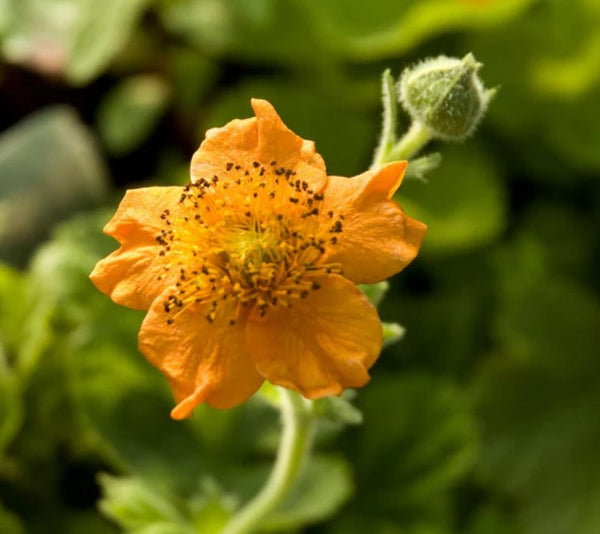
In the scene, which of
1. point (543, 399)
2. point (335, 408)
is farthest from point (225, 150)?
point (543, 399)

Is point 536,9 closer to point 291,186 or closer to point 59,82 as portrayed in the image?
point 59,82

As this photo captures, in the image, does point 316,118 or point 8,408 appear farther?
point 316,118

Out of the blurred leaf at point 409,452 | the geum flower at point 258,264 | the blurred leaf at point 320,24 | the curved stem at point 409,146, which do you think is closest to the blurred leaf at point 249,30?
the blurred leaf at point 320,24

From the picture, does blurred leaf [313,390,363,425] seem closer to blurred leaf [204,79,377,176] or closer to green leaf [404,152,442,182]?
green leaf [404,152,442,182]

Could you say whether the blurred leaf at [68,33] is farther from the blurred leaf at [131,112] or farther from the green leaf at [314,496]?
the green leaf at [314,496]

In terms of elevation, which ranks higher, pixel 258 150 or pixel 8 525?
pixel 258 150

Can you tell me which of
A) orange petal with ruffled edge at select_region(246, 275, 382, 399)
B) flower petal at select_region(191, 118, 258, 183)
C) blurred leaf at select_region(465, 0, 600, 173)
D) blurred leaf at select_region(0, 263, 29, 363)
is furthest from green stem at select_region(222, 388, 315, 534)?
blurred leaf at select_region(465, 0, 600, 173)

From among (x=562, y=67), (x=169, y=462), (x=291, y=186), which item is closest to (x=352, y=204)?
(x=291, y=186)

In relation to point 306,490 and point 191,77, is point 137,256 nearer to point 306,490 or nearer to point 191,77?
point 306,490
